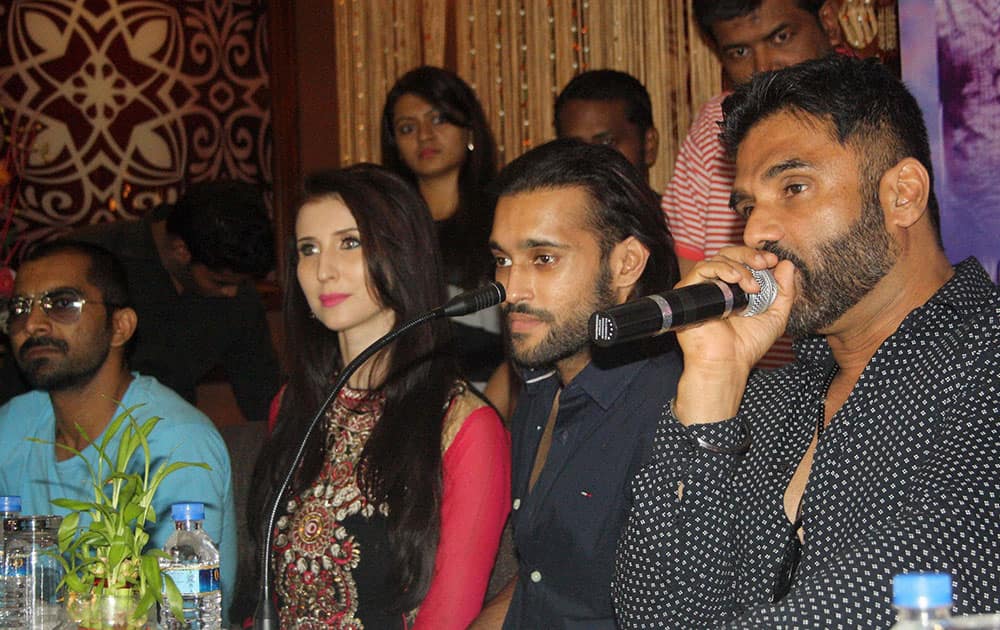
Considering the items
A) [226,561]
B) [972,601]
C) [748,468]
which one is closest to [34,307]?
[226,561]

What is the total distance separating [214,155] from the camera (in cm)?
568

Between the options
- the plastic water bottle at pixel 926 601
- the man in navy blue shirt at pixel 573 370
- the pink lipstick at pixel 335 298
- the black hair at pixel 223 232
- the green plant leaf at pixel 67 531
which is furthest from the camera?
the black hair at pixel 223 232

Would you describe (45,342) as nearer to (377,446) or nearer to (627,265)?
(377,446)

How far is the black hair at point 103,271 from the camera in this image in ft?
10.4

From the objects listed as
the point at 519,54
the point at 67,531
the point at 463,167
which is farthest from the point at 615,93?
the point at 67,531

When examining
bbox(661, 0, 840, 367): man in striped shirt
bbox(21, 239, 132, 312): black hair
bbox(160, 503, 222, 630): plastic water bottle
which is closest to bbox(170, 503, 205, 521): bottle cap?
bbox(160, 503, 222, 630): plastic water bottle

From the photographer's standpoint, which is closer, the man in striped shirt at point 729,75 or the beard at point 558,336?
the beard at point 558,336

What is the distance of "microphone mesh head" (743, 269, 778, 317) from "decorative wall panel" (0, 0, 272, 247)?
416cm

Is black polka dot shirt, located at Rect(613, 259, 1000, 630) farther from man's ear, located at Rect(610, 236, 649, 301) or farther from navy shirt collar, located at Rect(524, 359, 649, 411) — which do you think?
man's ear, located at Rect(610, 236, 649, 301)

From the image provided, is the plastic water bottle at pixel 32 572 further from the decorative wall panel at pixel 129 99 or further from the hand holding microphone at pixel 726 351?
the decorative wall panel at pixel 129 99

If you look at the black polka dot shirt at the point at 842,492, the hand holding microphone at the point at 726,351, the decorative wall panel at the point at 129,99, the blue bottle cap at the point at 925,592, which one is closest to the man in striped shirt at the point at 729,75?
the black polka dot shirt at the point at 842,492

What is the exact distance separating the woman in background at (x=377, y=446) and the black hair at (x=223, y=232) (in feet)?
4.50

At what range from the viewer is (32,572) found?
2.07 meters

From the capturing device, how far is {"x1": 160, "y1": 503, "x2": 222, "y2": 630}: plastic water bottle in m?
1.91
